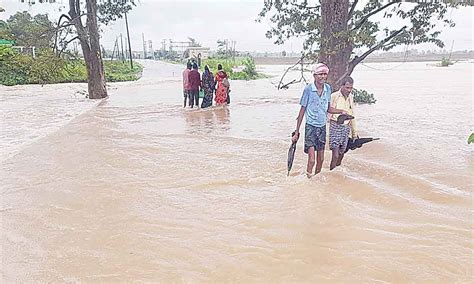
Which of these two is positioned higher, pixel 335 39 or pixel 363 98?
pixel 335 39

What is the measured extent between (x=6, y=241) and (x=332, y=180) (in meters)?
4.49

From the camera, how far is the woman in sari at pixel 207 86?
1584 cm

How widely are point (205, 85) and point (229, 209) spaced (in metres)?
10.8

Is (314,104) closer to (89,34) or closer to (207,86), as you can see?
(207,86)

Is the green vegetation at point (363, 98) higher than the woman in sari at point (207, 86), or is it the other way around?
the woman in sari at point (207, 86)

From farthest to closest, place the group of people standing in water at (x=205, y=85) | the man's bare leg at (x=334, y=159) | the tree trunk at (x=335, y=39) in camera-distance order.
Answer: the group of people standing in water at (x=205, y=85)
the tree trunk at (x=335, y=39)
the man's bare leg at (x=334, y=159)

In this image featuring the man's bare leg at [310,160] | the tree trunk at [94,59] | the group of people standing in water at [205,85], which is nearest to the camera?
the man's bare leg at [310,160]

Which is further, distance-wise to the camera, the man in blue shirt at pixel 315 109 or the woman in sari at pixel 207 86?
the woman in sari at pixel 207 86

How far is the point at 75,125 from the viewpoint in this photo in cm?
1319

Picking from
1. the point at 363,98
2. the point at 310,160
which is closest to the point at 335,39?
the point at 310,160

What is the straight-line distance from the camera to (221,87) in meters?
16.3

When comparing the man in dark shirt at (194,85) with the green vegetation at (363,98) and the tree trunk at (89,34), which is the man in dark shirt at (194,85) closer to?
the tree trunk at (89,34)

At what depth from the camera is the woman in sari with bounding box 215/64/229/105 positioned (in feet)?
51.9

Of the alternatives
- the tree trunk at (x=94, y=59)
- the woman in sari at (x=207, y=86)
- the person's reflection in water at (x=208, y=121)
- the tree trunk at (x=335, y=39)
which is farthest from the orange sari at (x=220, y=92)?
the tree trunk at (x=94, y=59)
